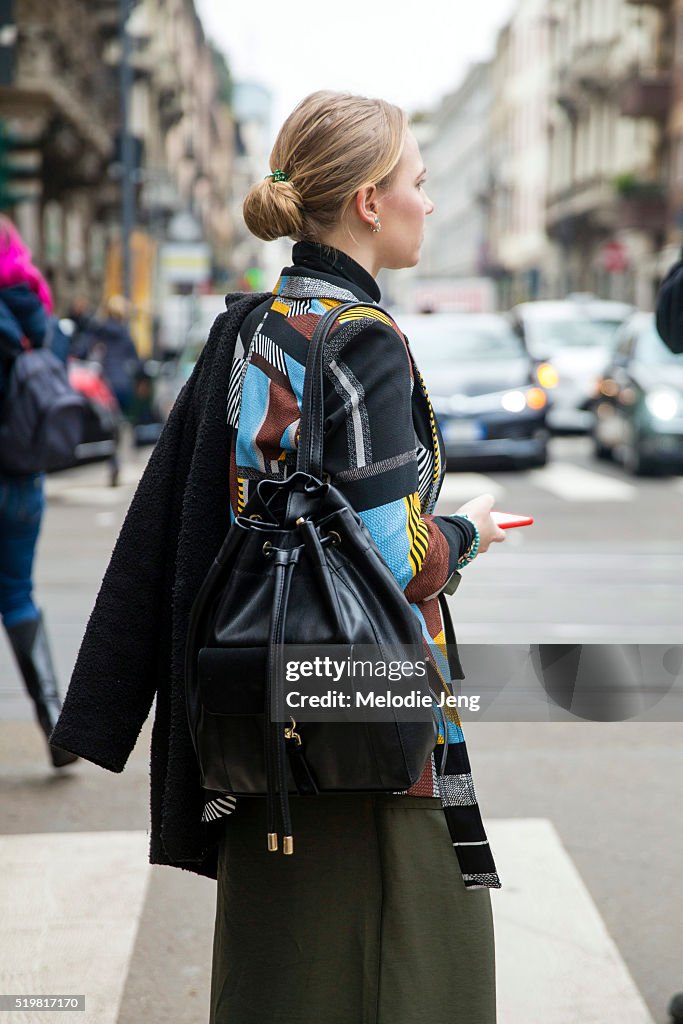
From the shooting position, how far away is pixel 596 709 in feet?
17.8

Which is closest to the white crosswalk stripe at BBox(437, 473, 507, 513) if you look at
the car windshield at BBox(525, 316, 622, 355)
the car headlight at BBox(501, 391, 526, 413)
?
the car headlight at BBox(501, 391, 526, 413)

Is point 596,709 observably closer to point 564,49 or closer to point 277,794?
point 277,794

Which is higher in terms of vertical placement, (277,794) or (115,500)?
(277,794)

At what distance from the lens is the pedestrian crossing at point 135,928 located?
3.25 metres

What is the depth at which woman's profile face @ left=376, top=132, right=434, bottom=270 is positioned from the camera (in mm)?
2377

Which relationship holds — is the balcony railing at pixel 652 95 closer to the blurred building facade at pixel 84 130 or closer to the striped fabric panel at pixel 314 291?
the blurred building facade at pixel 84 130

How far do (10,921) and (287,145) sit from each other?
2.16 meters

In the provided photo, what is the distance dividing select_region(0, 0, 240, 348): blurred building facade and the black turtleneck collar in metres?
4.79

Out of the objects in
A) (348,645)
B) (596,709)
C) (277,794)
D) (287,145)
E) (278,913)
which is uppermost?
(287,145)

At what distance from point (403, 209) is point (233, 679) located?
0.80m

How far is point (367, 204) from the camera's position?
2354 mm

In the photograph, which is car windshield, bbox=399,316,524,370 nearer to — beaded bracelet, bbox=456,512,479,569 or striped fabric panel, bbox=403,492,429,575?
beaded bracelet, bbox=456,512,479,569

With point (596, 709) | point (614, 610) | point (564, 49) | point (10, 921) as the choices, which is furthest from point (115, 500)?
point (564, 49)

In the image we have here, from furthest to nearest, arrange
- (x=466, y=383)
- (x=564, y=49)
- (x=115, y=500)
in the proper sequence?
(x=564, y=49) < (x=466, y=383) < (x=115, y=500)
